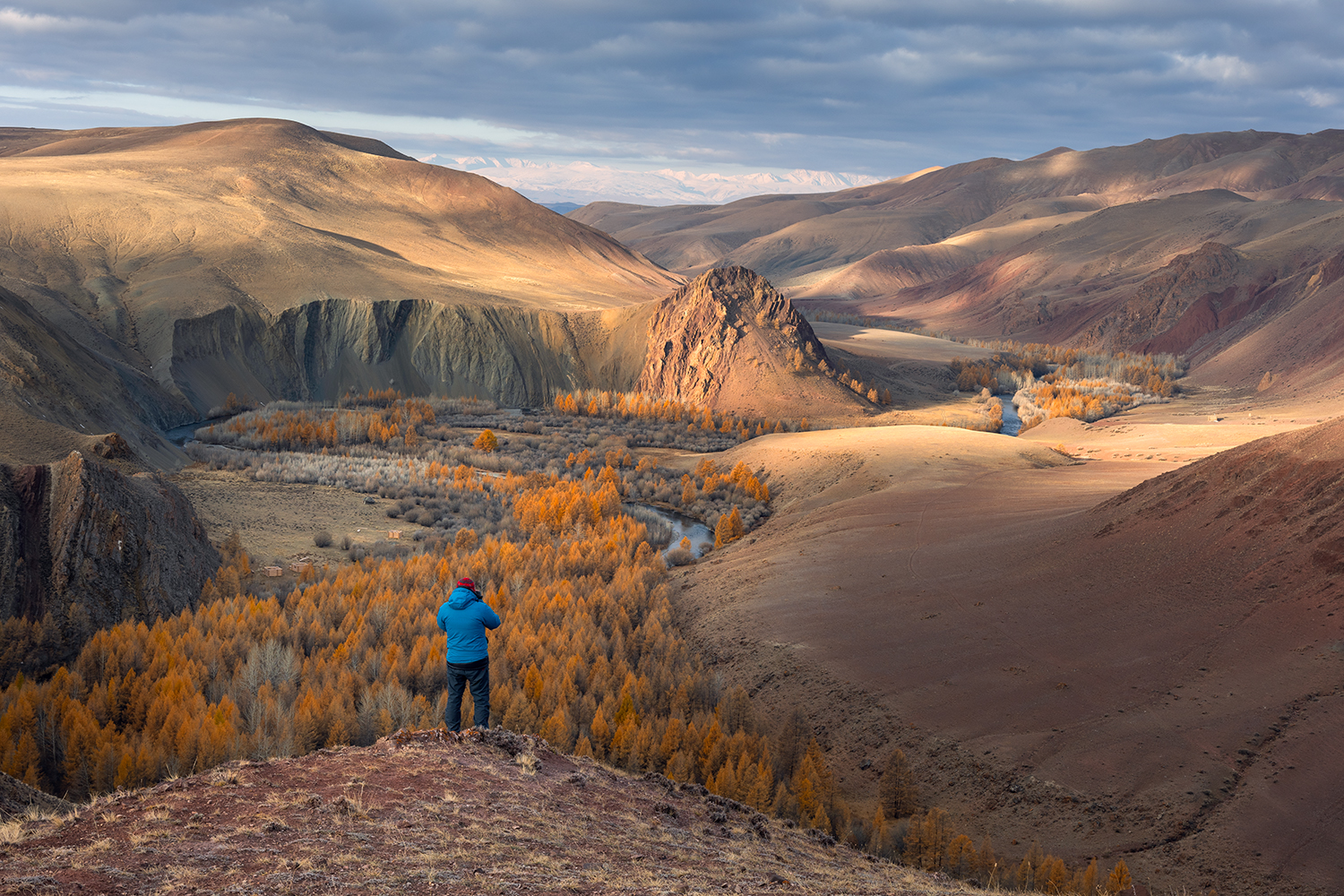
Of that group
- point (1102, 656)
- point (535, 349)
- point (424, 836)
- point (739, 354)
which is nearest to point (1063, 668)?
point (1102, 656)

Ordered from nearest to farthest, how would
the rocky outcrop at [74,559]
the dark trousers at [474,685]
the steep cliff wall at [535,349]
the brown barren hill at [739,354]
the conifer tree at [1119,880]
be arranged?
the conifer tree at [1119,880], the dark trousers at [474,685], the rocky outcrop at [74,559], the steep cliff wall at [535,349], the brown barren hill at [739,354]

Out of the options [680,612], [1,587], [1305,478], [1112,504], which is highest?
[1305,478]

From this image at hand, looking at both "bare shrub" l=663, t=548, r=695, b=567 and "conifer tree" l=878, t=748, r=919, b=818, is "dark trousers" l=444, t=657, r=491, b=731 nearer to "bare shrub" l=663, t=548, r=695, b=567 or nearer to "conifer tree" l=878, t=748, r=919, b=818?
"conifer tree" l=878, t=748, r=919, b=818

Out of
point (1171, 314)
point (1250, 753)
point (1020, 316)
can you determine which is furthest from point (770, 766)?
point (1020, 316)

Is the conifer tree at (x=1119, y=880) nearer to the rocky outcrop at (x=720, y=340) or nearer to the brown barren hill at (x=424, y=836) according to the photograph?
the brown barren hill at (x=424, y=836)

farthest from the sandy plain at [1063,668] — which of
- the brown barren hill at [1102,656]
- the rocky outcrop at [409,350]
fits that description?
the rocky outcrop at [409,350]

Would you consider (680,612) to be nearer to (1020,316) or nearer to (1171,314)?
(1171,314)

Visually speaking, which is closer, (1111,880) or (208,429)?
(1111,880)
